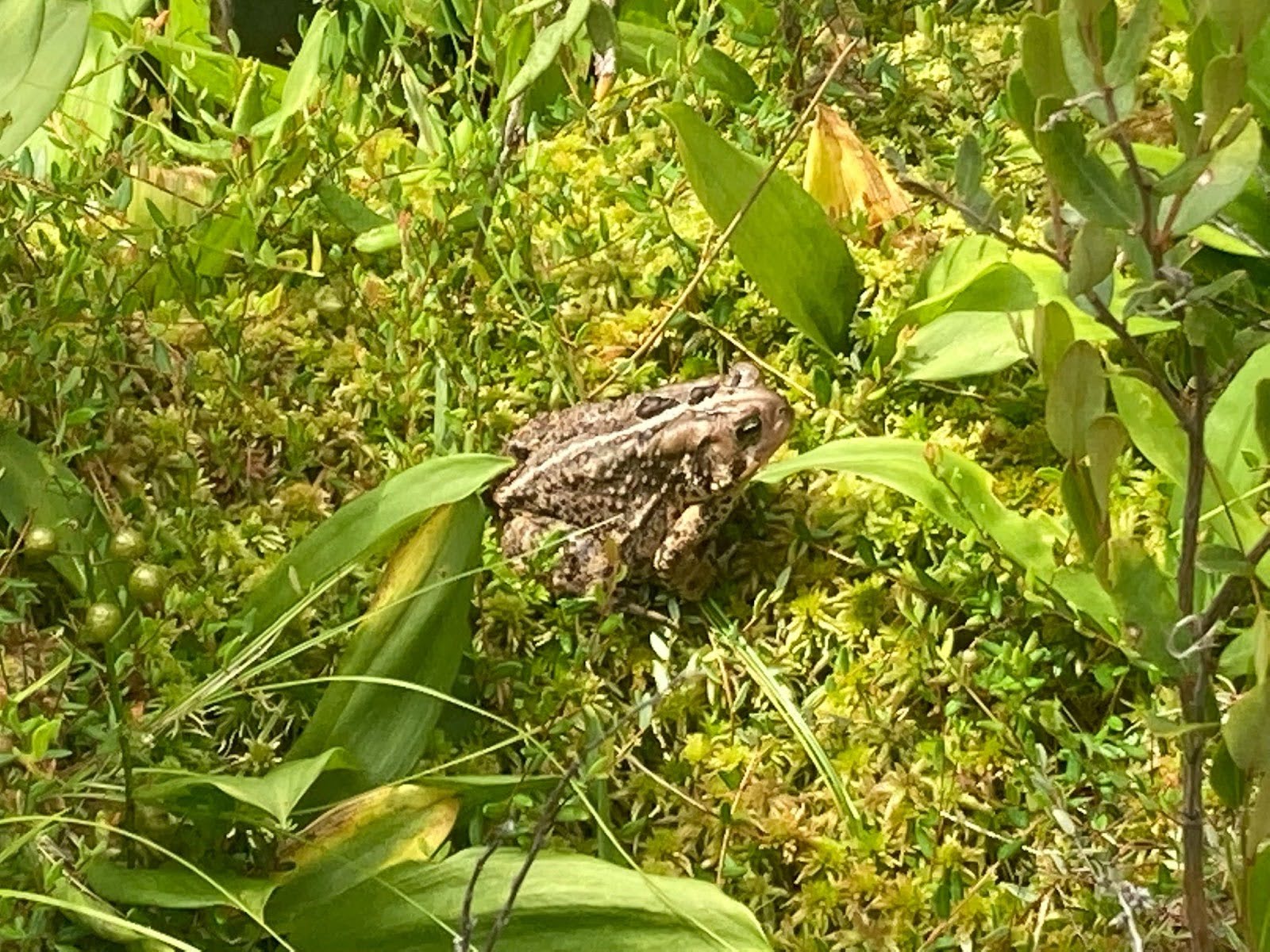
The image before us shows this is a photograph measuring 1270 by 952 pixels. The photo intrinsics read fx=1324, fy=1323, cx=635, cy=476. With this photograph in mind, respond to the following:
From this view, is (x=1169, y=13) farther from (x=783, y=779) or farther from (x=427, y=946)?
(x=427, y=946)

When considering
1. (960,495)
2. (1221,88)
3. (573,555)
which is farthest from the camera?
(573,555)

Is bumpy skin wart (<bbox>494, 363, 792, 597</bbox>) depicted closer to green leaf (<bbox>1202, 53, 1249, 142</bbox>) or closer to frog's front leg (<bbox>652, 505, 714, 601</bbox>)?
frog's front leg (<bbox>652, 505, 714, 601</bbox>)

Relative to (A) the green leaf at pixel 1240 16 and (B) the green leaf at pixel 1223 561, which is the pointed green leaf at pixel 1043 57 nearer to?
(A) the green leaf at pixel 1240 16

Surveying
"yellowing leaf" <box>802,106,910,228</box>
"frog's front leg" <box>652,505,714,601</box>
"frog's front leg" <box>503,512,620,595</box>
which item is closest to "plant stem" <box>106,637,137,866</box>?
"frog's front leg" <box>503,512,620,595</box>

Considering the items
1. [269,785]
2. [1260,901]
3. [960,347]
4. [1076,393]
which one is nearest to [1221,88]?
[1076,393]

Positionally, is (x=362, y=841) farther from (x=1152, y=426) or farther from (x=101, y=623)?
(x=1152, y=426)

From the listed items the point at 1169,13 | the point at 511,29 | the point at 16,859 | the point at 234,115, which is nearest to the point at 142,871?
the point at 16,859

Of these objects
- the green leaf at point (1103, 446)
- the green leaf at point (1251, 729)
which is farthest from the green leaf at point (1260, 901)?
the green leaf at point (1103, 446)
